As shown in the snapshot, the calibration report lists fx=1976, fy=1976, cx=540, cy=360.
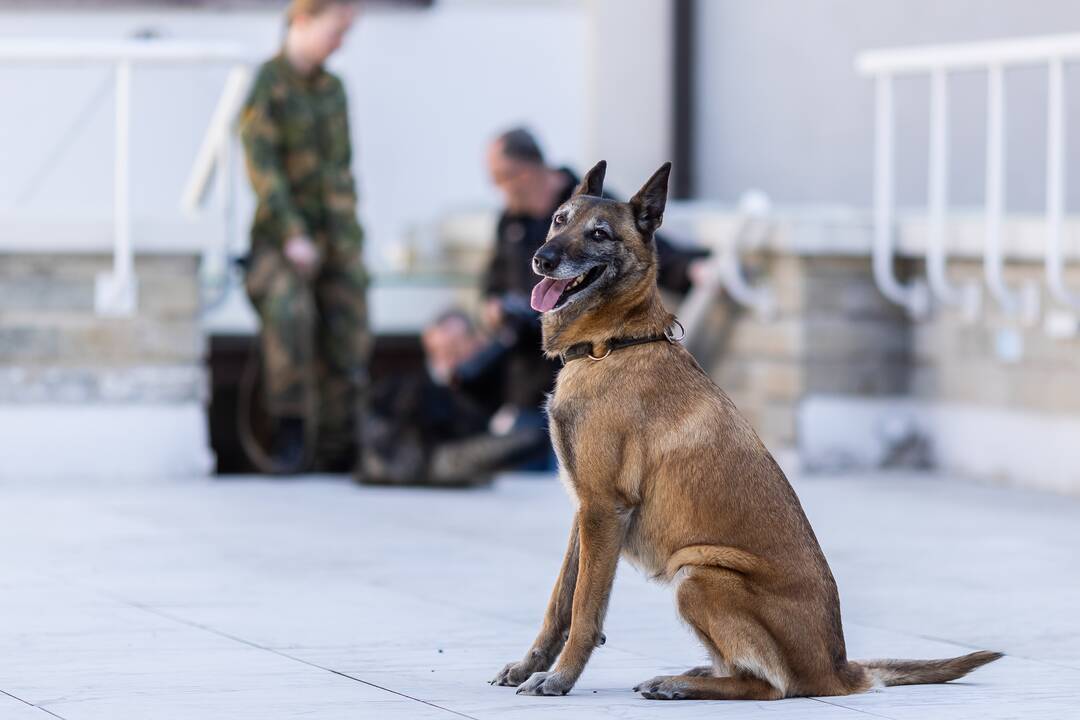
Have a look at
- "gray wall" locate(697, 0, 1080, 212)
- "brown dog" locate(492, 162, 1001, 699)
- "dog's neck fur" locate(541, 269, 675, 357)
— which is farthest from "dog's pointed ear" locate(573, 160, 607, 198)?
"gray wall" locate(697, 0, 1080, 212)

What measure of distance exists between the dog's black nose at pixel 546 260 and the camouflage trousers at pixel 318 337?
13.5 feet

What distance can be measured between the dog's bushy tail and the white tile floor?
0.03 meters

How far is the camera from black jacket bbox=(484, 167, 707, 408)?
882 centimetres

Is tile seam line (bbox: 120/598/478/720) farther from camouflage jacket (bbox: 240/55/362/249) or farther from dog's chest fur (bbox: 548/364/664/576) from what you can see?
camouflage jacket (bbox: 240/55/362/249)

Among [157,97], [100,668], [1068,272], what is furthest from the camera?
[157,97]

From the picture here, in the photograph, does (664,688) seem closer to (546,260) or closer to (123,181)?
(546,260)

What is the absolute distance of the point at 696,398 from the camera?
181 inches

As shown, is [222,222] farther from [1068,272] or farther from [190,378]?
[1068,272]

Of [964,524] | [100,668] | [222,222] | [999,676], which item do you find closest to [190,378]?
[222,222]

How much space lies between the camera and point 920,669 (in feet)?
15.1

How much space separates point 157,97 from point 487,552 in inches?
128

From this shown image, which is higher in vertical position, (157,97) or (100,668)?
(157,97)

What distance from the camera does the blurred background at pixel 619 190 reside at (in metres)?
8.46

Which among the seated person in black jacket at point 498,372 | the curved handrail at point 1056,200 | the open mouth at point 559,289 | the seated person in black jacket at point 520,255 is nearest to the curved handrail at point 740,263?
the seated person in black jacket at point 498,372
